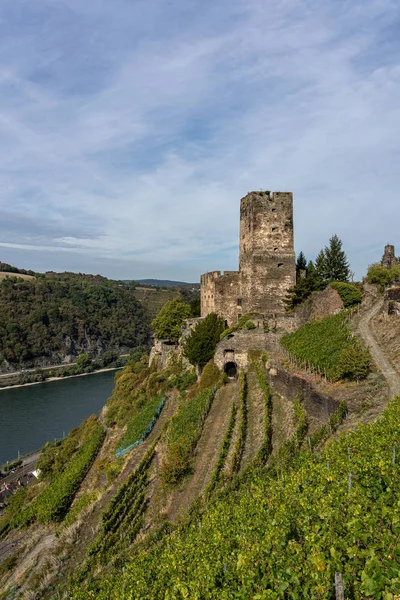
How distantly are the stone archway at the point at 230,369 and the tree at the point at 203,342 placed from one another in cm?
164

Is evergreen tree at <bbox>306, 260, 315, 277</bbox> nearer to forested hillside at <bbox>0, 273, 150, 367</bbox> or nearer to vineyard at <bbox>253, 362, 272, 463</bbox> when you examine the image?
vineyard at <bbox>253, 362, 272, 463</bbox>

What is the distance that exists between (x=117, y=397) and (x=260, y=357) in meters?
17.2

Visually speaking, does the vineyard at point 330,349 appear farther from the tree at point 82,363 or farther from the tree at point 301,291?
the tree at point 82,363

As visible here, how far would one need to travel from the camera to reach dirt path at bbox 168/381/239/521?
615 inches

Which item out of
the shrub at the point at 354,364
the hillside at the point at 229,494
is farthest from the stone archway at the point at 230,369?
the shrub at the point at 354,364

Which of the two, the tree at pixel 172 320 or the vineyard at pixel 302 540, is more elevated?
the tree at pixel 172 320

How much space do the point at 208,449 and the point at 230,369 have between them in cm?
846

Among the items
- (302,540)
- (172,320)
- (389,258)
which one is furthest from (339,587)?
(172,320)

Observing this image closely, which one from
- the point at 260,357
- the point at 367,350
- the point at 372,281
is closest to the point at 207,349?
the point at 260,357

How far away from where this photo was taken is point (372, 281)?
86.2 ft

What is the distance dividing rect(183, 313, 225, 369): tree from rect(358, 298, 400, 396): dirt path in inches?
373

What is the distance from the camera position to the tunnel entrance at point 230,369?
26250 millimetres

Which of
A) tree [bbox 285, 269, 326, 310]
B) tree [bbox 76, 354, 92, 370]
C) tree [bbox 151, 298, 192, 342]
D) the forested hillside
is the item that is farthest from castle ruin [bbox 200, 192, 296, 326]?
the forested hillside

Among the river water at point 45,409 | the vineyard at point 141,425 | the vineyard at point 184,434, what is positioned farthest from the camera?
the river water at point 45,409
